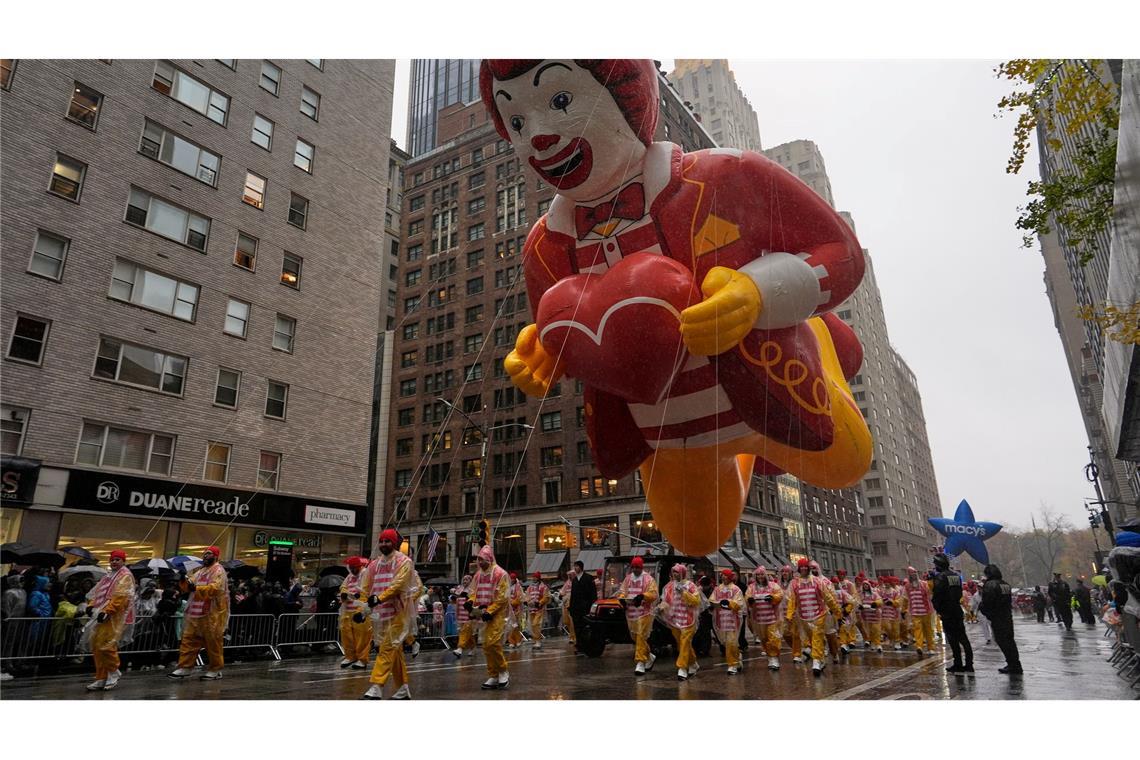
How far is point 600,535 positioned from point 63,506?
1956cm

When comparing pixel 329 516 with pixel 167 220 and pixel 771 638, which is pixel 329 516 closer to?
pixel 167 220

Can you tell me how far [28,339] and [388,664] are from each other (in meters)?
14.4

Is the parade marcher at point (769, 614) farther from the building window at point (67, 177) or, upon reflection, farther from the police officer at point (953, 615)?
the building window at point (67, 177)

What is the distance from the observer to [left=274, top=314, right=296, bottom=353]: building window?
74.0 feet

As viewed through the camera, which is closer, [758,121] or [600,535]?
[600,535]

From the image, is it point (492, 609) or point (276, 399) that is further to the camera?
point (276, 399)

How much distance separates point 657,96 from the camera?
6.56m

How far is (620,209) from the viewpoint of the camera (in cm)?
629

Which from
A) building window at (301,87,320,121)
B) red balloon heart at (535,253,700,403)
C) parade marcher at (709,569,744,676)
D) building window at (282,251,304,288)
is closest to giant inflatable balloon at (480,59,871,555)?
red balloon heart at (535,253,700,403)

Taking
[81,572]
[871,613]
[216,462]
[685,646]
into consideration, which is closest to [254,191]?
[216,462]

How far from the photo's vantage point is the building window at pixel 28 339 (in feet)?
54.2

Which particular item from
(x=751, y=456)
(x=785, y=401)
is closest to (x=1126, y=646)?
(x=751, y=456)

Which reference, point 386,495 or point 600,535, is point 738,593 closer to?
point 600,535

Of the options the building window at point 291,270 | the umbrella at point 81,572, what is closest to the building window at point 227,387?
the building window at point 291,270
